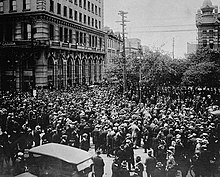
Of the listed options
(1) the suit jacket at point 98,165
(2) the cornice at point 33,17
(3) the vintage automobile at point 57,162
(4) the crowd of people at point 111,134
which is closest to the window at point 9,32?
(2) the cornice at point 33,17

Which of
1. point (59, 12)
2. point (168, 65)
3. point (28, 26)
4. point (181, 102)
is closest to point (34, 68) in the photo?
point (28, 26)

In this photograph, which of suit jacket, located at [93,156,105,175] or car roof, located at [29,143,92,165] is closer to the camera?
car roof, located at [29,143,92,165]

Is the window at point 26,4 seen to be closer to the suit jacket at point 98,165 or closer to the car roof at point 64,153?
the car roof at point 64,153

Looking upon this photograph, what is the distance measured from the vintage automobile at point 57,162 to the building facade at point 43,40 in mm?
2726

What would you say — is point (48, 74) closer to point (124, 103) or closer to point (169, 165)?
point (169, 165)

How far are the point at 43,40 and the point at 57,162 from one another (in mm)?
4109

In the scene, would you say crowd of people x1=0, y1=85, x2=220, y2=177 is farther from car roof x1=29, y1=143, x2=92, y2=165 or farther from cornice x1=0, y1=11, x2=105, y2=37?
cornice x1=0, y1=11, x2=105, y2=37

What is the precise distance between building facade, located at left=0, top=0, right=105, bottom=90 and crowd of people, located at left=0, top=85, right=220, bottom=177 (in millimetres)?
705

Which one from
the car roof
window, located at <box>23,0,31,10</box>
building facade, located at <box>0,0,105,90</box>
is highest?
window, located at <box>23,0,31,10</box>

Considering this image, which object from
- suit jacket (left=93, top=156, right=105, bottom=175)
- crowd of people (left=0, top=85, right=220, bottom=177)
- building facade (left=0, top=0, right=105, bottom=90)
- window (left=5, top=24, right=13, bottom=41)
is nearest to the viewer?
suit jacket (left=93, top=156, right=105, bottom=175)

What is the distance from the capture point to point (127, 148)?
28.5 feet

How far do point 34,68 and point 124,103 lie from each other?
26.8 ft

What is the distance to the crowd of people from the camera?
807 cm

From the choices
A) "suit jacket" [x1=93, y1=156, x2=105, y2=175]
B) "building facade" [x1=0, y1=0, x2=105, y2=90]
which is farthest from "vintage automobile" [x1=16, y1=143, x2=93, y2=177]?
Answer: "building facade" [x1=0, y1=0, x2=105, y2=90]
